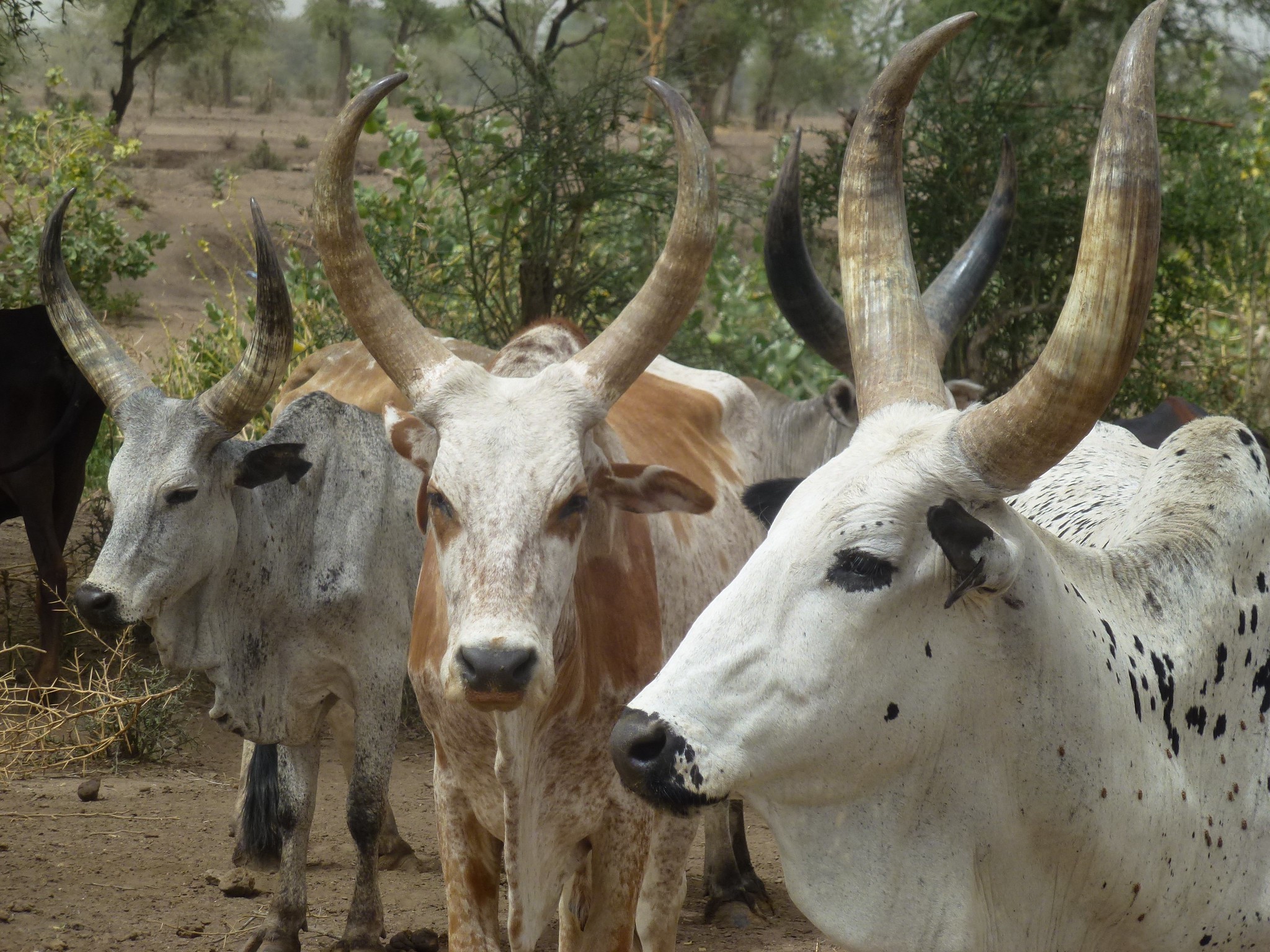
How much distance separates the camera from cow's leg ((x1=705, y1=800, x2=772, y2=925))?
15.7ft

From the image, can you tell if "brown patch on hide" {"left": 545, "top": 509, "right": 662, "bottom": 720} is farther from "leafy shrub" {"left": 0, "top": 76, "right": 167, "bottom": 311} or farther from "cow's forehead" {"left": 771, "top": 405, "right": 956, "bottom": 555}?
"leafy shrub" {"left": 0, "top": 76, "right": 167, "bottom": 311}

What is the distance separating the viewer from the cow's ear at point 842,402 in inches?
198

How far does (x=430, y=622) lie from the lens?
10.3 ft

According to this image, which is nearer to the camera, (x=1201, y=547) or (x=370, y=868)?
(x=1201, y=547)

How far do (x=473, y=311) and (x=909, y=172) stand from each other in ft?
8.84

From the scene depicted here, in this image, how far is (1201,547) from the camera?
235 cm

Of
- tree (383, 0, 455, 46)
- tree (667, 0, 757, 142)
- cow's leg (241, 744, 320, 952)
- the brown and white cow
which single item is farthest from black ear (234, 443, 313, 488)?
tree (383, 0, 455, 46)

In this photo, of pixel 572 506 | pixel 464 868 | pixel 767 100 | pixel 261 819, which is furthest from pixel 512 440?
pixel 767 100

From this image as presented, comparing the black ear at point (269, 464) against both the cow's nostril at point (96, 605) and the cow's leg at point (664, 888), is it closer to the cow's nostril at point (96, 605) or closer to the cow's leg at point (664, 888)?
the cow's nostril at point (96, 605)

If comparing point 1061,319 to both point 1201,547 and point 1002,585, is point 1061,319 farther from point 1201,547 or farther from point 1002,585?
point 1201,547

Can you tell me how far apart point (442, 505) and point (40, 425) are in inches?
176

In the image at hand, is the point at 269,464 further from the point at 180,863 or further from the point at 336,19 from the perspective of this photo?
the point at 336,19

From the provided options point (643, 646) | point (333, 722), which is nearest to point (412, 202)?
point (333, 722)

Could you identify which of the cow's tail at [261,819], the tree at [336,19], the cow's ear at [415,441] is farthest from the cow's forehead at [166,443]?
the tree at [336,19]
